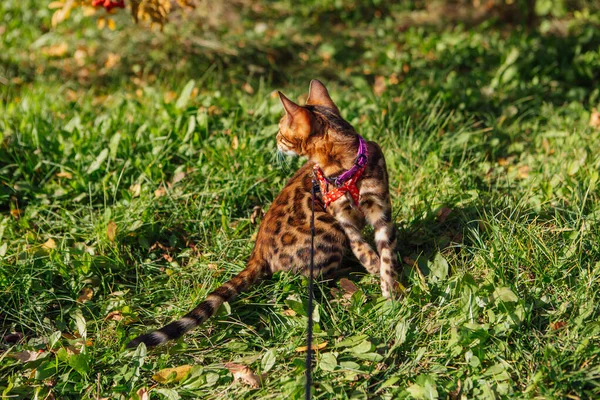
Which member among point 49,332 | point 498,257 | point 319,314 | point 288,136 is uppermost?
point 288,136

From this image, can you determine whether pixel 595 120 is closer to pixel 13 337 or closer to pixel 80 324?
pixel 80 324

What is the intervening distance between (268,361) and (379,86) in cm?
Answer: 388

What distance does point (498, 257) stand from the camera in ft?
10.7

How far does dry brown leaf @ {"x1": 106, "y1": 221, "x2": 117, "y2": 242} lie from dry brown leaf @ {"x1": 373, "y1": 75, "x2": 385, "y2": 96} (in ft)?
9.88

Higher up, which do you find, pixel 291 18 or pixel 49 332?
pixel 291 18

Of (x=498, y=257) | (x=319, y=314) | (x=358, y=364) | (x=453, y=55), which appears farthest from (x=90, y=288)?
(x=453, y=55)

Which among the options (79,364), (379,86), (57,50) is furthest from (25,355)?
(57,50)

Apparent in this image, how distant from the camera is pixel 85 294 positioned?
A: 12.0 ft

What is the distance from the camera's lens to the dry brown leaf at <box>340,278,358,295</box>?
3451 mm

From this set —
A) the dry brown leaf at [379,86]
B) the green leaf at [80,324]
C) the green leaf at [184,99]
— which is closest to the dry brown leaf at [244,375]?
the green leaf at [80,324]

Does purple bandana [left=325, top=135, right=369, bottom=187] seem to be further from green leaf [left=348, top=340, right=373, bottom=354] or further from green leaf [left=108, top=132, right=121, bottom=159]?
green leaf [left=108, top=132, right=121, bottom=159]

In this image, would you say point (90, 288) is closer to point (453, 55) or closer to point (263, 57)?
point (263, 57)

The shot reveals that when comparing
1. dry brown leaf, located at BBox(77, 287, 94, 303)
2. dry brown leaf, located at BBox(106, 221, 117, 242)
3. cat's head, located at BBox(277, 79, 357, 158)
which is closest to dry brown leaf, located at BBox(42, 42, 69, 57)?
dry brown leaf, located at BBox(106, 221, 117, 242)

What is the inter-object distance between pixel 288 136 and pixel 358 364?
4.35 feet
